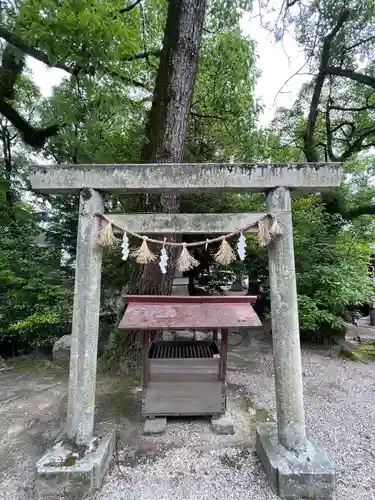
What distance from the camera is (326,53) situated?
23.5ft

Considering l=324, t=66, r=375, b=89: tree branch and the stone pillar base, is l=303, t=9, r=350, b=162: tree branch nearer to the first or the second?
l=324, t=66, r=375, b=89: tree branch

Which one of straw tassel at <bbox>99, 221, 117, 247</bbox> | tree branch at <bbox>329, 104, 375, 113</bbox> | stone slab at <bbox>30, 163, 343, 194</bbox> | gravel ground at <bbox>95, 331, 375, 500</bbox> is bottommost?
gravel ground at <bbox>95, 331, 375, 500</bbox>

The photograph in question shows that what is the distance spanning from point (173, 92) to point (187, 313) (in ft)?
10.7

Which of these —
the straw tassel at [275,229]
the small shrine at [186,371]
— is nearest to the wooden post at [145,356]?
the small shrine at [186,371]

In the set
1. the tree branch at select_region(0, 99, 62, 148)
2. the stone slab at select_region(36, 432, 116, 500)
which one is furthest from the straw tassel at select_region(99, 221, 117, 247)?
the tree branch at select_region(0, 99, 62, 148)

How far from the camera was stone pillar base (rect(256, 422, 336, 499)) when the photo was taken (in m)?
1.96

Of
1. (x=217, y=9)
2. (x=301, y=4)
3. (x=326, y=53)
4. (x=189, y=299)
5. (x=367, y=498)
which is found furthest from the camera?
(x=326, y=53)

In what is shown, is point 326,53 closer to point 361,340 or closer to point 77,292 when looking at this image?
point 361,340

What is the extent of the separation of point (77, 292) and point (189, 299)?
106 centimetres

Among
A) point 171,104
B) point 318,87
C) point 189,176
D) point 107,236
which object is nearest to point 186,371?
point 107,236

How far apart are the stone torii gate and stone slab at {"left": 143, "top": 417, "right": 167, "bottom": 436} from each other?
1.60ft

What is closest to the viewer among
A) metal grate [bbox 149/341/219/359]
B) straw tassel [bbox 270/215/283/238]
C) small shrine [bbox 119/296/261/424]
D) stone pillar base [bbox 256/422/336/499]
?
stone pillar base [bbox 256/422/336/499]

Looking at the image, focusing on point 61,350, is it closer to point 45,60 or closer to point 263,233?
point 263,233

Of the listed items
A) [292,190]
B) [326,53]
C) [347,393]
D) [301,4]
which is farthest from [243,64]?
[347,393]
